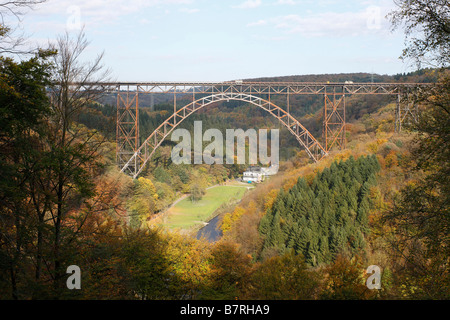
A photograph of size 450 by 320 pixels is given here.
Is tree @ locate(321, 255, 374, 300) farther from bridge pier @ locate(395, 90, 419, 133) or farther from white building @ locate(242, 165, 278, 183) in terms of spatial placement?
white building @ locate(242, 165, 278, 183)

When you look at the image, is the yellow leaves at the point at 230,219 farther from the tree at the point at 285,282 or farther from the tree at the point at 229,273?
the tree at the point at 285,282

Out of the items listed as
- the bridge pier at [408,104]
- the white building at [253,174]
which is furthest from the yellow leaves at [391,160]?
the white building at [253,174]

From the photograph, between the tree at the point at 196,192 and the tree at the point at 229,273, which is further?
the tree at the point at 196,192

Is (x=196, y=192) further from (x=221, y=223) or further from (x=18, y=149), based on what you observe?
(x=18, y=149)

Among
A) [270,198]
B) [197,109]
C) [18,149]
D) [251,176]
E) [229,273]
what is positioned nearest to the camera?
[18,149]

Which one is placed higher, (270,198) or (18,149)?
(18,149)

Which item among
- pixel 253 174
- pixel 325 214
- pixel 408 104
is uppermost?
pixel 408 104

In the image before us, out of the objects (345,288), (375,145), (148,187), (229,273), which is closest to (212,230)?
(148,187)
